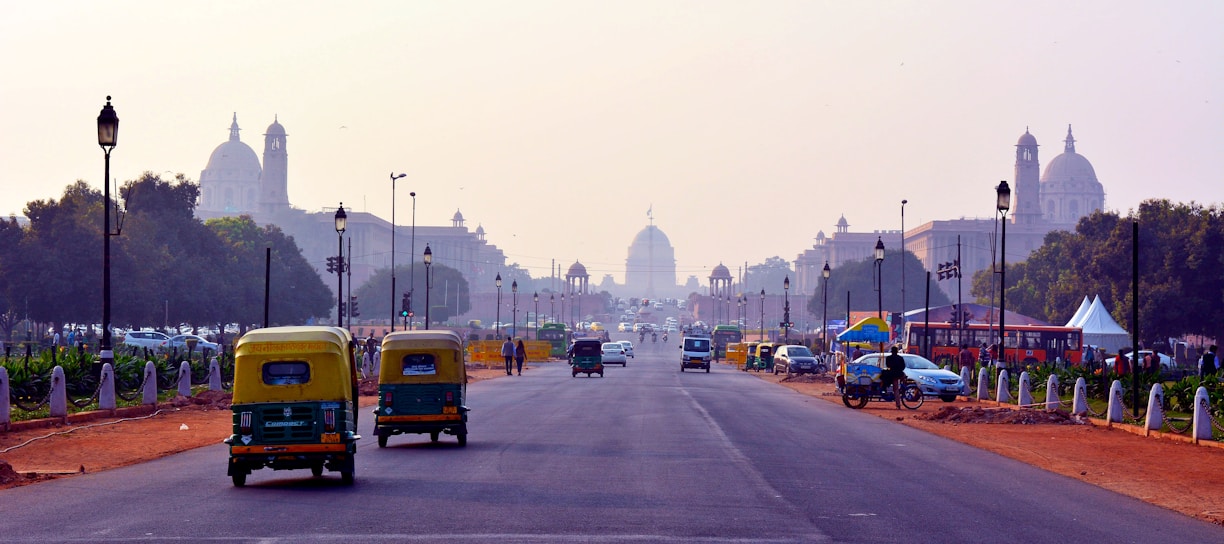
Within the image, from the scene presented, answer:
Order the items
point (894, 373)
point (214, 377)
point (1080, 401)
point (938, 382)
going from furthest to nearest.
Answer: point (938, 382), point (894, 373), point (214, 377), point (1080, 401)

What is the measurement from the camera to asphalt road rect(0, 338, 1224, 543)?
38.3 feet

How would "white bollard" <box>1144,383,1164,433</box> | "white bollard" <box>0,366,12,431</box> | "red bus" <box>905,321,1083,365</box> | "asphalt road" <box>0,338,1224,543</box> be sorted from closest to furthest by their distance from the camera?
"asphalt road" <box>0,338,1224,543</box> → "white bollard" <box>0,366,12,431</box> → "white bollard" <box>1144,383,1164,433</box> → "red bus" <box>905,321,1083,365</box>

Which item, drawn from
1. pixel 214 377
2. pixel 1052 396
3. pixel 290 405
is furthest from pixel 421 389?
pixel 1052 396

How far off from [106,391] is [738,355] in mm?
59718

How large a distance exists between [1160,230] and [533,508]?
7360 centimetres

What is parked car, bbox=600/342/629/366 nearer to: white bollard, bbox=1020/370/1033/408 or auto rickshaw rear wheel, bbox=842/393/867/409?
auto rickshaw rear wheel, bbox=842/393/867/409

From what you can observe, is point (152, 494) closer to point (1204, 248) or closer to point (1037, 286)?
point (1204, 248)

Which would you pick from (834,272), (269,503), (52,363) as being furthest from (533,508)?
(834,272)

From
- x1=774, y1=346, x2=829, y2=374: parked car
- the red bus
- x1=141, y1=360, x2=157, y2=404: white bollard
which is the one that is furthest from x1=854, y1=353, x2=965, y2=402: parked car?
the red bus

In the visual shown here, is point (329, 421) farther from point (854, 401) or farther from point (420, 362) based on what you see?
point (854, 401)

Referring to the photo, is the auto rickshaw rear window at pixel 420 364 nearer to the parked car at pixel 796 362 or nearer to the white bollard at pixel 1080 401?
the white bollard at pixel 1080 401

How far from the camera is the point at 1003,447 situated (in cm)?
2320

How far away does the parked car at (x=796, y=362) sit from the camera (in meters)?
62.0

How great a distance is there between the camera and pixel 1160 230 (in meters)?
79.3
